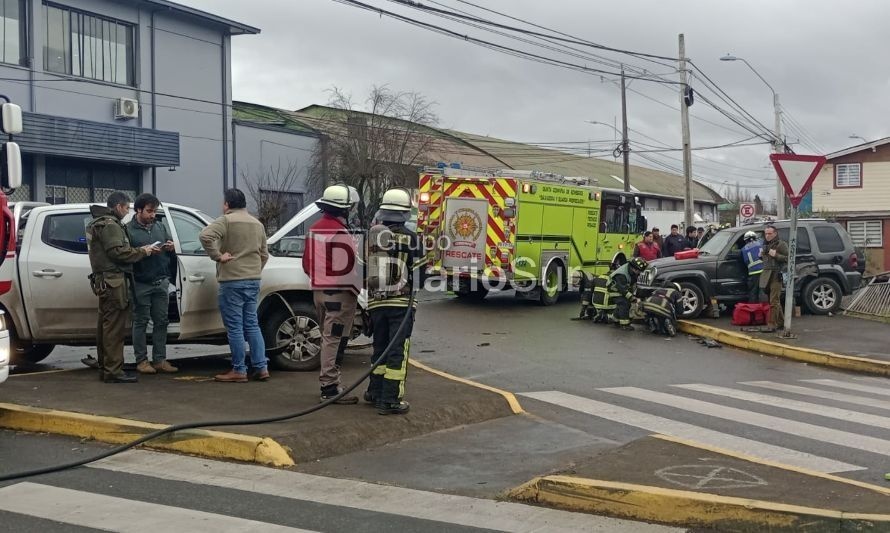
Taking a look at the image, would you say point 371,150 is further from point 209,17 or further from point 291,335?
point 291,335

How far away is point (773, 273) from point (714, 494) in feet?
33.1

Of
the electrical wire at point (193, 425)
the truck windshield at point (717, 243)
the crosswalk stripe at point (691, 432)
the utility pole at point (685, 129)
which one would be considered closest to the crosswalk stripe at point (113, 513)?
the electrical wire at point (193, 425)

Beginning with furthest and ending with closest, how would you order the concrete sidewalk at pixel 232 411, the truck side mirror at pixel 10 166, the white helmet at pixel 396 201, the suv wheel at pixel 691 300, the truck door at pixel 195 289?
the suv wheel at pixel 691 300 < the truck door at pixel 195 289 < the white helmet at pixel 396 201 < the truck side mirror at pixel 10 166 < the concrete sidewalk at pixel 232 411

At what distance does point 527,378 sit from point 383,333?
3.28m

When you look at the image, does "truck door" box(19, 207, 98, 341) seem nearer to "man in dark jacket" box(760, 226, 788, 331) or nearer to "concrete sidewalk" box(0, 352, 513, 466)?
"concrete sidewalk" box(0, 352, 513, 466)

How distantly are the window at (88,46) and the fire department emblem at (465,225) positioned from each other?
13168 millimetres

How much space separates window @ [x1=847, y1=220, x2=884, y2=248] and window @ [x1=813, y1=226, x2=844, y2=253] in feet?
77.1

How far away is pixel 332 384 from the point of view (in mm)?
7738

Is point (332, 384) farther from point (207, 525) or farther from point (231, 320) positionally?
point (207, 525)

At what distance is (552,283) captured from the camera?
19438mm

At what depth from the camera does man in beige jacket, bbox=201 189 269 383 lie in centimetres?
828

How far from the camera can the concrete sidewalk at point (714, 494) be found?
4871mm

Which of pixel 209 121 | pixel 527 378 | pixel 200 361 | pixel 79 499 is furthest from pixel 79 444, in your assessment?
pixel 209 121

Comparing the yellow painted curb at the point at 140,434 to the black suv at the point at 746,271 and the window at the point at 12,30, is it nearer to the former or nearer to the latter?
the black suv at the point at 746,271
